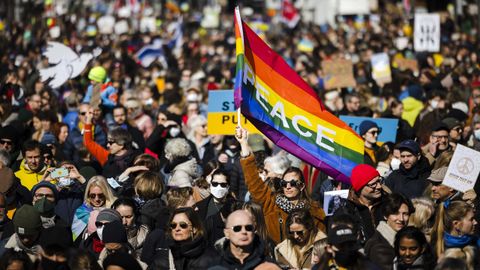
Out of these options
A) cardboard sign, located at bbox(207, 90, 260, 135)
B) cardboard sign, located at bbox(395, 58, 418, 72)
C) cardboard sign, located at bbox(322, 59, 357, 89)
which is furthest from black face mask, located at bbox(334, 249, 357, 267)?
cardboard sign, located at bbox(395, 58, 418, 72)

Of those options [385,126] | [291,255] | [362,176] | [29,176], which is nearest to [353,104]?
[385,126]

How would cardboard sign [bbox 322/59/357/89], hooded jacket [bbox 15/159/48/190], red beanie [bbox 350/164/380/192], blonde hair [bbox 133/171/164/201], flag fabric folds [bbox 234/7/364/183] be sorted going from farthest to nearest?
cardboard sign [bbox 322/59/357/89], hooded jacket [bbox 15/159/48/190], blonde hair [bbox 133/171/164/201], flag fabric folds [bbox 234/7/364/183], red beanie [bbox 350/164/380/192]

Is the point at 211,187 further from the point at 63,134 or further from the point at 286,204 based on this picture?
the point at 63,134

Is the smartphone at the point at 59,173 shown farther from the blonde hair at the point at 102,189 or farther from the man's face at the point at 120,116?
the man's face at the point at 120,116

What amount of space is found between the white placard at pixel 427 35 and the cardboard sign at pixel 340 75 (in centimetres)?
536

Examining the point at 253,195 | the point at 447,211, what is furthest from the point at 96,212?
the point at 447,211

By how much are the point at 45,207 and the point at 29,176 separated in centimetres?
208

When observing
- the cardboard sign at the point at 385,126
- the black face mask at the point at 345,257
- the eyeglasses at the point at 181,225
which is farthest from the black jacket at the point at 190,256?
the cardboard sign at the point at 385,126

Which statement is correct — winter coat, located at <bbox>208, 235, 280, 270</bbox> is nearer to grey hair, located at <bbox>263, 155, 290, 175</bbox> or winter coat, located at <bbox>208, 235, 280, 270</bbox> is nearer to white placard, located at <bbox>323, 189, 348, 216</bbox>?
white placard, located at <bbox>323, 189, 348, 216</bbox>

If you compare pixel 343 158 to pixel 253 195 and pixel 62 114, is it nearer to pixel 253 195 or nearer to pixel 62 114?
pixel 253 195

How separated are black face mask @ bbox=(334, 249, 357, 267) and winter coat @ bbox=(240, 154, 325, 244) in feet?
6.26

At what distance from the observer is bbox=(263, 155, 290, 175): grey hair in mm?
11938

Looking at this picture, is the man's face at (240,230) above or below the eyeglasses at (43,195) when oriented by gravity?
above

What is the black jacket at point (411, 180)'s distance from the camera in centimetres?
1136
